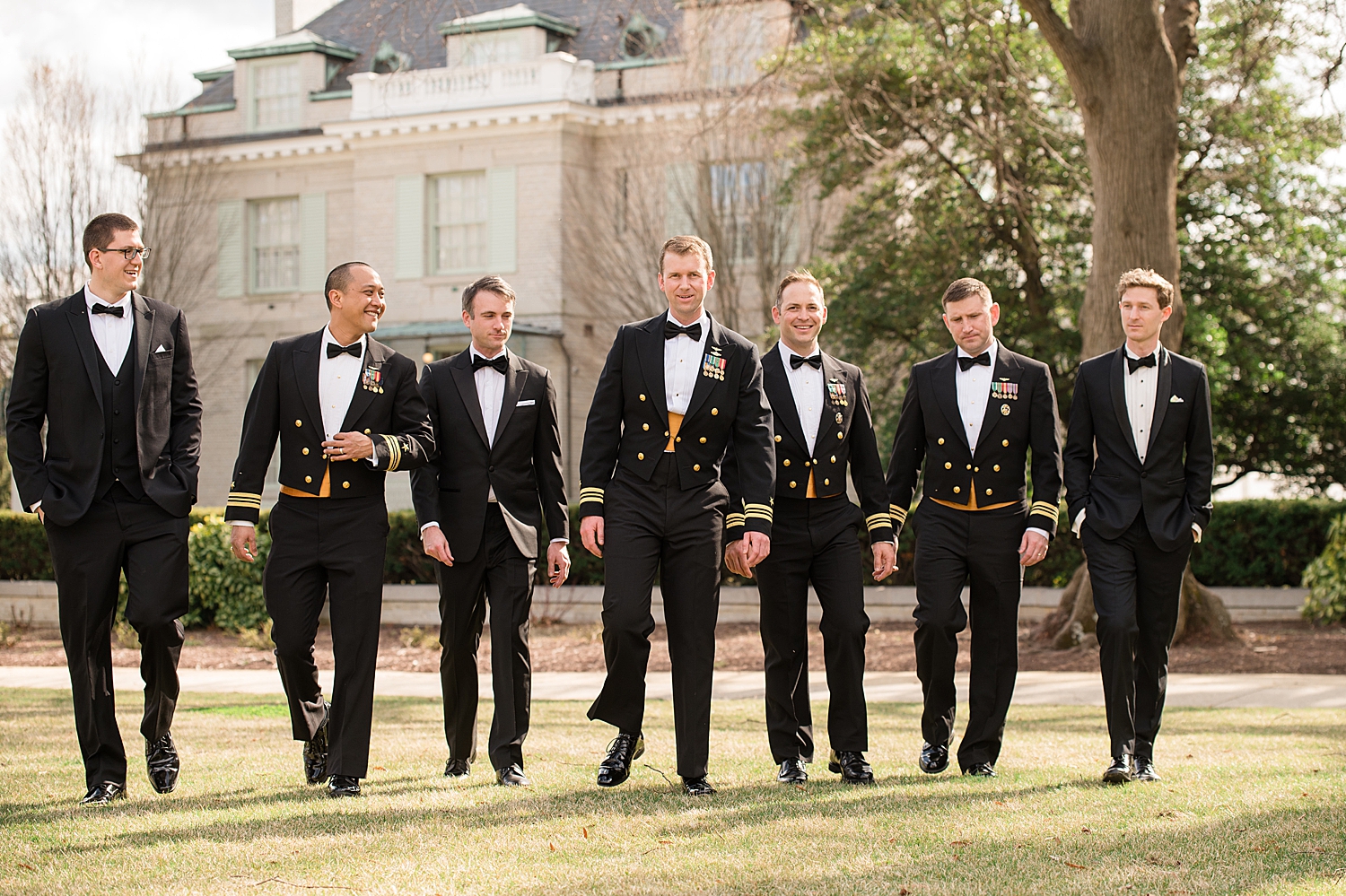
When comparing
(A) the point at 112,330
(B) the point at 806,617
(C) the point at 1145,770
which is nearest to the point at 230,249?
(A) the point at 112,330

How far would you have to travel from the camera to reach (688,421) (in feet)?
20.6

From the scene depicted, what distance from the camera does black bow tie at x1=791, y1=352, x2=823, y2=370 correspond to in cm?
673

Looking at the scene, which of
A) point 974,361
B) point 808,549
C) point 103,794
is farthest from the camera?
point 974,361

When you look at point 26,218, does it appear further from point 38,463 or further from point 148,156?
point 38,463

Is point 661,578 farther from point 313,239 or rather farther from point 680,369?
point 313,239

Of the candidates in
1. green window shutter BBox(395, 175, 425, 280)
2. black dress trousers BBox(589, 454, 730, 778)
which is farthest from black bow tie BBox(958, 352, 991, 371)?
green window shutter BBox(395, 175, 425, 280)

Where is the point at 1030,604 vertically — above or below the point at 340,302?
below

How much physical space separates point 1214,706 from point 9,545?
48.5ft

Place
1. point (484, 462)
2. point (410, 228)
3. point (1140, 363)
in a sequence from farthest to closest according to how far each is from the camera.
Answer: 1. point (410, 228)
2. point (1140, 363)
3. point (484, 462)

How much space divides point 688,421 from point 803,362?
774 millimetres

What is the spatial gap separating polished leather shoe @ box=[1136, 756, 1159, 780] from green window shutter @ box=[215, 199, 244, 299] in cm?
2623

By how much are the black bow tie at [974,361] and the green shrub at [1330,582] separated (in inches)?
357

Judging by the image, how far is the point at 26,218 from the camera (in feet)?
81.5

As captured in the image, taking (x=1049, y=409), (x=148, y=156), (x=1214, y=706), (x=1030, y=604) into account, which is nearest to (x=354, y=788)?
(x=1049, y=409)
